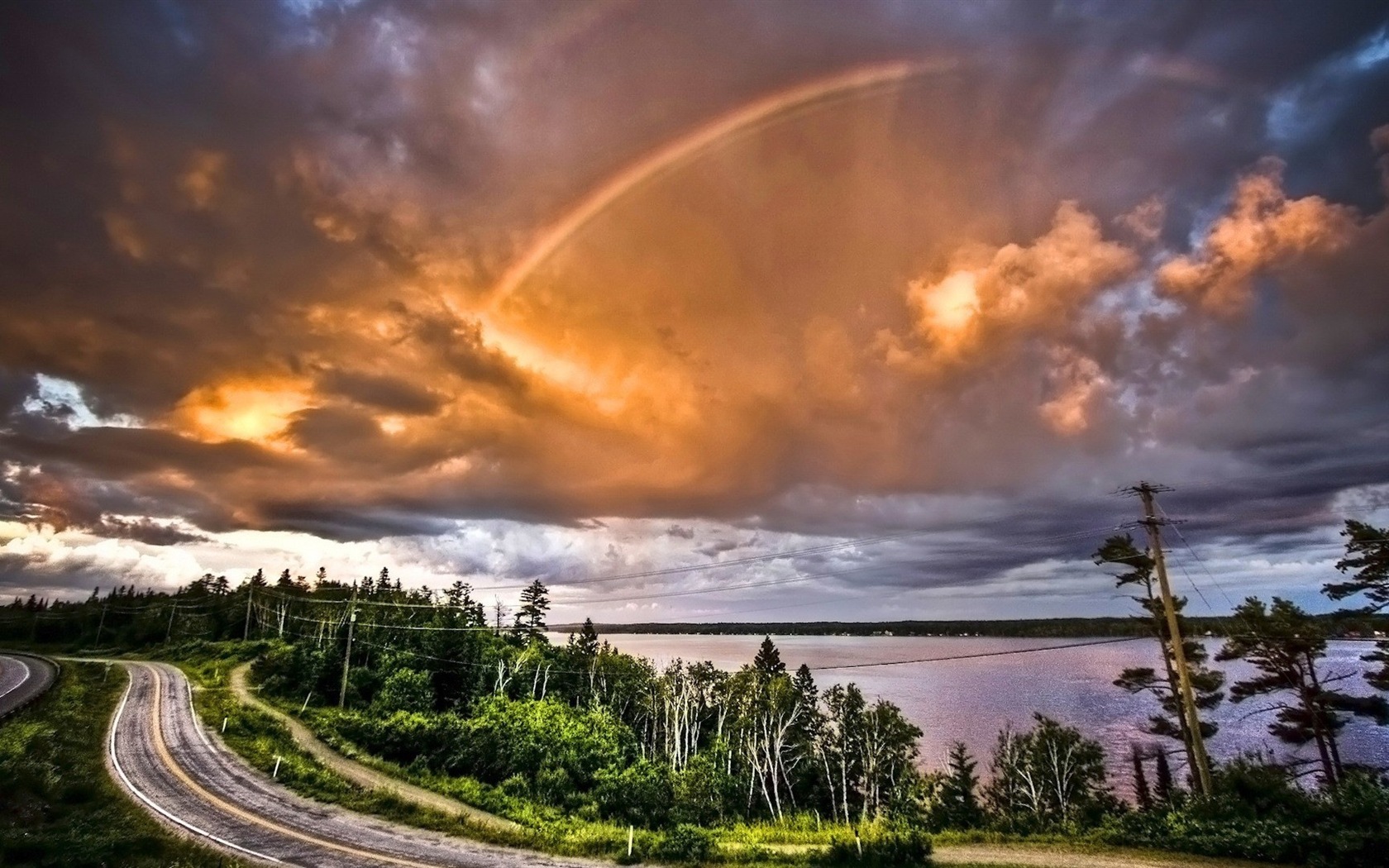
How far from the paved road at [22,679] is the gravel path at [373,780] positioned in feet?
47.8

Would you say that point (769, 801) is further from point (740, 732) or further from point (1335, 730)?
point (1335, 730)

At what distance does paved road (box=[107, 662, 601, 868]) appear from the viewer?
2366 cm

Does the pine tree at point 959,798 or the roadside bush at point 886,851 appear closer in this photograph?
the roadside bush at point 886,851

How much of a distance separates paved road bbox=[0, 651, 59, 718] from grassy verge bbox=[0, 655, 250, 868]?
4.79 m

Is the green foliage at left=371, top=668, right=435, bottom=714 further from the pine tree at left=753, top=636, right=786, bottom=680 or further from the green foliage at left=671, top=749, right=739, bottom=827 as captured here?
the pine tree at left=753, top=636, right=786, bottom=680

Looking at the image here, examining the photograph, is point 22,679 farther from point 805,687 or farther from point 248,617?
point 805,687

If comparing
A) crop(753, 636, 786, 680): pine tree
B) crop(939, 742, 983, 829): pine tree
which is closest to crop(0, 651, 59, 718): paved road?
crop(939, 742, 983, 829): pine tree

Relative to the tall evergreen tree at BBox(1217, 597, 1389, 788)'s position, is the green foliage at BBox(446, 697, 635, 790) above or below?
below

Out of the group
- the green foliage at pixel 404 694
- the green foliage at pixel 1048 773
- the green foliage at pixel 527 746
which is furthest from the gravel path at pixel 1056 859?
the green foliage at pixel 404 694

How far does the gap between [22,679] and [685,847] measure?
7254 centimetres

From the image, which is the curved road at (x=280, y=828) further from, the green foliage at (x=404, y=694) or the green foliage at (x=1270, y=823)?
the green foliage at (x=404, y=694)

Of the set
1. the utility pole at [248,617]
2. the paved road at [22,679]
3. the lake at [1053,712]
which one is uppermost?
the utility pole at [248,617]

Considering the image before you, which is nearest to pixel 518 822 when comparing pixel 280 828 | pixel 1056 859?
pixel 280 828

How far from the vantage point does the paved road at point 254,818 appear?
77.6 ft
